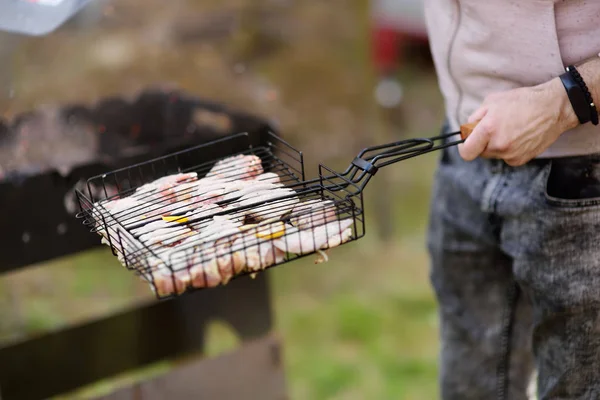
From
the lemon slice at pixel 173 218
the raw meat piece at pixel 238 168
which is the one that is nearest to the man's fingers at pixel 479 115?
the raw meat piece at pixel 238 168

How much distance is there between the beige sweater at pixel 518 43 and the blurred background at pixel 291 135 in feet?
3.96

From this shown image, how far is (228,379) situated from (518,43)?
1206mm

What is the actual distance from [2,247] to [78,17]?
3.56 ft

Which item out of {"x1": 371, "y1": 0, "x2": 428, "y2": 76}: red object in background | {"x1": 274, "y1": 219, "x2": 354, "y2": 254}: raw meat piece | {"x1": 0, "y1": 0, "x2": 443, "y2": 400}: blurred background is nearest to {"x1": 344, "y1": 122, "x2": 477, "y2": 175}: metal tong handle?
{"x1": 274, "y1": 219, "x2": 354, "y2": 254}: raw meat piece

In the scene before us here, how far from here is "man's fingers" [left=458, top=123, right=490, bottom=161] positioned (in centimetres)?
121

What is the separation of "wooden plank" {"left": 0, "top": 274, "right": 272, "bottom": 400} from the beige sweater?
36.1 inches

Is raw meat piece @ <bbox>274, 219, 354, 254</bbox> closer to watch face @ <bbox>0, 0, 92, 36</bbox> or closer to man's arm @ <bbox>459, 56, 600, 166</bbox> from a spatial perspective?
man's arm @ <bbox>459, 56, 600, 166</bbox>

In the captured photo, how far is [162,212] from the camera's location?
1.15 metres

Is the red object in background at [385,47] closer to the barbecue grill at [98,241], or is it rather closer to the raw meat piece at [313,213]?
the barbecue grill at [98,241]

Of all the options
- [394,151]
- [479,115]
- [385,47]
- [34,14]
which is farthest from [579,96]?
[385,47]

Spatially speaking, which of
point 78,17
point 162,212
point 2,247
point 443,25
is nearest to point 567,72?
point 443,25

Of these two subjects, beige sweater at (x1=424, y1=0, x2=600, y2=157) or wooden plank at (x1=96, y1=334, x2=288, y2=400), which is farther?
wooden plank at (x1=96, y1=334, x2=288, y2=400)

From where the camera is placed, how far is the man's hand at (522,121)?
47.5 inches

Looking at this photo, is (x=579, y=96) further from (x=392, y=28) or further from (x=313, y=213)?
(x=392, y=28)
